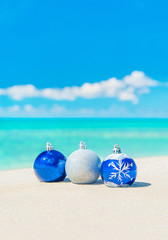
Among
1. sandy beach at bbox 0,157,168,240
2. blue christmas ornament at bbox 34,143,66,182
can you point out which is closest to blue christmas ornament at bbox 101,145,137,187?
sandy beach at bbox 0,157,168,240

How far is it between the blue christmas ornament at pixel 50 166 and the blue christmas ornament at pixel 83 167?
30cm

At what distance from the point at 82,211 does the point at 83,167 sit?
2.02m

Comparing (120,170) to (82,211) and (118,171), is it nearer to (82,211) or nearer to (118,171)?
(118,171)

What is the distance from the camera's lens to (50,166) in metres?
8.04

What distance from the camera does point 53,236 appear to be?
4.60 meters

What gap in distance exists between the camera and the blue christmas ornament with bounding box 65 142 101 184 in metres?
7.68

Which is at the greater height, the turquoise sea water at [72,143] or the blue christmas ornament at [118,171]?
the turquoise sea water at [72,143]

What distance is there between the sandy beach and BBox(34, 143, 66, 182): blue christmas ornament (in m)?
0.18

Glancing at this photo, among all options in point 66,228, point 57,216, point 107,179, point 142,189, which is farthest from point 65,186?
point 66,228

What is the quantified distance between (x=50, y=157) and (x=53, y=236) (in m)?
3.55

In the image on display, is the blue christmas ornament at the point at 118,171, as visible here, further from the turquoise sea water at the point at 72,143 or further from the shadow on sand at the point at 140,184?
the turquoise sea water at the point at 72,143

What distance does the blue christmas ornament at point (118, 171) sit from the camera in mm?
7410

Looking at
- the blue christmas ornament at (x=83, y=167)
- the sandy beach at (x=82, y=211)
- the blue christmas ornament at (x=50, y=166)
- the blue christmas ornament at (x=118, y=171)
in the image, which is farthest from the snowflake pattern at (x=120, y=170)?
the blue christmas ornament at (x=50, y=166)

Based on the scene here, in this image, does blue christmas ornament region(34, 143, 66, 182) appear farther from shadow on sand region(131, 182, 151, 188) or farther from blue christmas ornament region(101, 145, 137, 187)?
shadow on sand region(131, 182, 151, 188)
